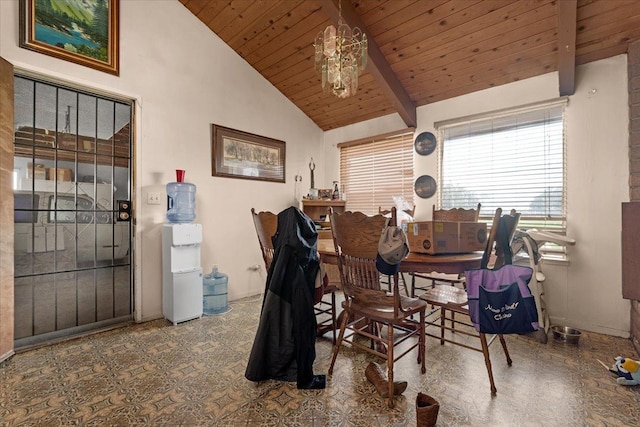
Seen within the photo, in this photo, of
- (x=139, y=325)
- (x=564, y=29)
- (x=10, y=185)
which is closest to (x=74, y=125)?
(x=10, y=185)

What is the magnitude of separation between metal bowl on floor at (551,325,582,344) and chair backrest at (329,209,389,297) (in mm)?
1869

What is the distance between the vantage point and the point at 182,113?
10.6ft

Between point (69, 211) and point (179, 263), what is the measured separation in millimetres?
1026

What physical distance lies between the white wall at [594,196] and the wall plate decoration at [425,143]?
1.03m

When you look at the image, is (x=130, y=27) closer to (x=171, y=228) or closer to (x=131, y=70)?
(x=131, y=70)

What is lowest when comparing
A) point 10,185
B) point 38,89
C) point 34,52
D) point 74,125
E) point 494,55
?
point 10,185

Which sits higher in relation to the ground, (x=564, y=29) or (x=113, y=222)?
(x=564, y=29)

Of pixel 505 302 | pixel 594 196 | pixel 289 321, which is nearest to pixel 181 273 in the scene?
pixel 289 321

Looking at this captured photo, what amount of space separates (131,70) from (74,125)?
751 mm

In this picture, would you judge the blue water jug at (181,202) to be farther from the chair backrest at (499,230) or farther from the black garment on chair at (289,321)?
the chair backrest at (499,230)

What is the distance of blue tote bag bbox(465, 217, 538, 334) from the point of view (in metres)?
1.61

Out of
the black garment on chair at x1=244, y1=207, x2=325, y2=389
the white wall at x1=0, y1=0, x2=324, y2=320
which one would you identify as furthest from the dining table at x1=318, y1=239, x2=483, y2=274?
the white wall at x1=0, y1=0, x2=324, y2=320

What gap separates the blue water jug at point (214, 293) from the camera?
3.24 m

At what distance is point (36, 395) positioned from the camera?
172cm
